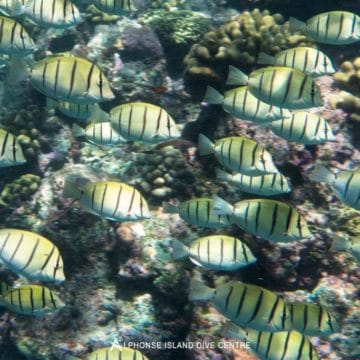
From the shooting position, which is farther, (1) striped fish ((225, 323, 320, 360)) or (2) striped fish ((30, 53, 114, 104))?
(2) striped fish ((30, 53, 114, 104))

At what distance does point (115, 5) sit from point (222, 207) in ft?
11.4

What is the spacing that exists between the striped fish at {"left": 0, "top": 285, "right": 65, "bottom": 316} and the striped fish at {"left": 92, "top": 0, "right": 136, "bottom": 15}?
3.87 metres

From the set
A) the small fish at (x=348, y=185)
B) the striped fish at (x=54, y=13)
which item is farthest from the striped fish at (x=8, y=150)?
the small fish at (x=348, y=185)

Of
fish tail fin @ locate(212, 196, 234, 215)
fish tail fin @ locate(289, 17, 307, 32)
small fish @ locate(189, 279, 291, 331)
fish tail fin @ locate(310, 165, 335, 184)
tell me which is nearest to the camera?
small fish @ locate(189, 279, 291, 331)

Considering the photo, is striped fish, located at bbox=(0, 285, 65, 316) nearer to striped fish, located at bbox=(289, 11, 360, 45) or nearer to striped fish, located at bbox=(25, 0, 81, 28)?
striped fish, located at bbox=(25, 0, 81, 28)

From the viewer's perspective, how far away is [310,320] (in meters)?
3.97

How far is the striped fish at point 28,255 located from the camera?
155 inches

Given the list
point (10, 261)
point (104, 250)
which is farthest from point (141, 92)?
point (10, 261)

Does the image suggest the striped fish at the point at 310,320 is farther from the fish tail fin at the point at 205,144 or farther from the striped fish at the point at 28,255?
the striped fish at the point at 28,255

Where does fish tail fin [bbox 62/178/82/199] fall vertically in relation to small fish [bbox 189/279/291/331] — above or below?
above

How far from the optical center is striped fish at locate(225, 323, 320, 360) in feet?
12.1

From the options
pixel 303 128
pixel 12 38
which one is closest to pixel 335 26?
pixel 303 128

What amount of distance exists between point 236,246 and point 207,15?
6.44 metres

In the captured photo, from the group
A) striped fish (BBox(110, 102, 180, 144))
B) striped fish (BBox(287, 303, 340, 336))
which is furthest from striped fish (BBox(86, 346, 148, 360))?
striped fish (BBox(110, 102, 180, 144))
